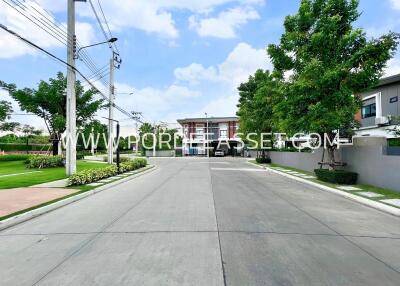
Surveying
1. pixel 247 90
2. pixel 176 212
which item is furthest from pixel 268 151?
pixel 176 212

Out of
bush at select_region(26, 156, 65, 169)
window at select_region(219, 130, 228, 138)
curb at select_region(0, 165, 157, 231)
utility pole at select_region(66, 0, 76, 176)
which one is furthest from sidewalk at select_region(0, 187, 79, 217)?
window at select_region(219, 130, 228, 138)

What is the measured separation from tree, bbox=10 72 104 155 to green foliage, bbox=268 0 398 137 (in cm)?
1888

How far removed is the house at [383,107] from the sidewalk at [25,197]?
21589mm

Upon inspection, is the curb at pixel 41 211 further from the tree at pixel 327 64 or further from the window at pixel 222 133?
the window at pixel 222 133

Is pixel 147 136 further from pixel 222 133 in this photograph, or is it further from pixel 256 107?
pixel 256 107

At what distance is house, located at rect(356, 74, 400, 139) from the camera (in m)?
25.7

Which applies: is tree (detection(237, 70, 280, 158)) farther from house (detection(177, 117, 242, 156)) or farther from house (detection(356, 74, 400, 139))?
house (detection(177, 117, 242, 156))

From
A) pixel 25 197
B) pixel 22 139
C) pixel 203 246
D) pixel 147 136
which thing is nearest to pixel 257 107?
pixel 25 197

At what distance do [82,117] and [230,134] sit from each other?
52850mm

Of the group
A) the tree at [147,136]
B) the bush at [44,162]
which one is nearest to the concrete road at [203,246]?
the bush at [44,162]

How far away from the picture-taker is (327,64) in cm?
1730

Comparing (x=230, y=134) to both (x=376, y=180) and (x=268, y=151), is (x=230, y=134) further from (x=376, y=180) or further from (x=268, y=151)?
(x=376, y=180)

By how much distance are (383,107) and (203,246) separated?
1061 inches

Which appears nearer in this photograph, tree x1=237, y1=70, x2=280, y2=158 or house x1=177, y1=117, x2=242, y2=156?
tree x1=237, y1=70, x2=280, y2=158
